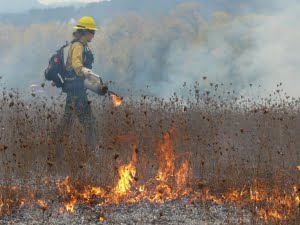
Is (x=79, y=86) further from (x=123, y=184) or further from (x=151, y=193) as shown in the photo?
(x=151, y=193)

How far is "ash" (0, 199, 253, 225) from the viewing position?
17.4 ft

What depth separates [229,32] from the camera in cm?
2066

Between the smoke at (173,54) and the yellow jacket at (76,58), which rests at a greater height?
the smoke at (173,54)

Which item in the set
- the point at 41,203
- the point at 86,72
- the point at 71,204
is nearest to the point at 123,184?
the point at 71,204

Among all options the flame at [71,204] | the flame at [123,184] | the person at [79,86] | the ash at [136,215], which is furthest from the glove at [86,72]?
the ash at [136,215]

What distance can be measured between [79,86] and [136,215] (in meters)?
2.63

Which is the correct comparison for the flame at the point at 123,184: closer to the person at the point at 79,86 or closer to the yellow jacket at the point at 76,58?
the person at the point at 79,86

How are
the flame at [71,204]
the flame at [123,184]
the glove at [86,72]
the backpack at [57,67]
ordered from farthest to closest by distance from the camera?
the backpack at [57,67]
the glove at [86,72]
the flame at [123,184]
the flame at [71,204]

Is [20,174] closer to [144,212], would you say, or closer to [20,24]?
[144,212]

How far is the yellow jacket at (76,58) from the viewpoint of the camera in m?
7.30

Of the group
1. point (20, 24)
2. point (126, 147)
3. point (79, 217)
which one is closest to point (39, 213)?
point (79, 217)

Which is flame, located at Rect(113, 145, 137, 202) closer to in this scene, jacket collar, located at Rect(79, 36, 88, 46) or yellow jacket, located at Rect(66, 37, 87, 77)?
yellow jacket, located at Rect(66, 37, 87, 77)

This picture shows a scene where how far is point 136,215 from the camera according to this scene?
5.52 meters

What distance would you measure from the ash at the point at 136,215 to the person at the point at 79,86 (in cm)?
180
